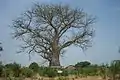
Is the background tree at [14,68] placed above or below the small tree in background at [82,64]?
below

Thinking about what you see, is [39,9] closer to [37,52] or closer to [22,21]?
[22,21]

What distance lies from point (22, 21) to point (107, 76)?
2010 cm

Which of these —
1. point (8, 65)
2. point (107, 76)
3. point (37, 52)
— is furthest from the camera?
point (37, 52)

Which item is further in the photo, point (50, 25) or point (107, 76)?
point (50, 25)

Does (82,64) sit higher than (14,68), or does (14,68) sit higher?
(82,64)

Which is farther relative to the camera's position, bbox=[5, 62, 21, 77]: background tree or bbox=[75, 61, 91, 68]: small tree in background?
bbox=[75, 61, 91, 68]: small tree in background

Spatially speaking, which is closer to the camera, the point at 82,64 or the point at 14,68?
the point at 14,68

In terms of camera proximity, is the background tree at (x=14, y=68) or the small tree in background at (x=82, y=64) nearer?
the background tree at (x=14, y=68)

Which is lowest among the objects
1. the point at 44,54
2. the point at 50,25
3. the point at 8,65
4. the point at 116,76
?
the point at 116,76

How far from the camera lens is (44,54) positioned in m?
31.0

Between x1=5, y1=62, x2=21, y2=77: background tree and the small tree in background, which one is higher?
the small tree in background

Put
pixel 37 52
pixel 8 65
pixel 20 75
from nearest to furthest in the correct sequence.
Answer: pixel 20 75
pixel 8 65
pixel 37 52

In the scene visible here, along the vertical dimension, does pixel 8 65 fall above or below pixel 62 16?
below

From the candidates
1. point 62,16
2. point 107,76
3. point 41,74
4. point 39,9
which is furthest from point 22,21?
point 107,76
